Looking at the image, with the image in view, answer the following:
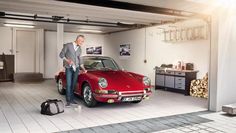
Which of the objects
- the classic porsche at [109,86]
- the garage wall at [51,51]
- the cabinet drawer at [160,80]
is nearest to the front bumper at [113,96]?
the classic porsche at [109,86]

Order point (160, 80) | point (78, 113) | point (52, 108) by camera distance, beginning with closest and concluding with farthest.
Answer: point (52, 108), point (78, 113), point (160, 80)

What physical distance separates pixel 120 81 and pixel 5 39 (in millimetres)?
→ 7797

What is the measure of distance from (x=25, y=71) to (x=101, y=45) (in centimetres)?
422

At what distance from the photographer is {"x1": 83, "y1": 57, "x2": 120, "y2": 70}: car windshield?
623 centimetres

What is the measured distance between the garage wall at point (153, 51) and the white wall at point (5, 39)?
4.92 m

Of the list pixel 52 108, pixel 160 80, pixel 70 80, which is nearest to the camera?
pixel 52 108

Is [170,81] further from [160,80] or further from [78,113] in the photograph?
[78,113]

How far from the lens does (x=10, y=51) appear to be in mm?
11023

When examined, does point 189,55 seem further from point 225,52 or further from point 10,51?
point 10,51

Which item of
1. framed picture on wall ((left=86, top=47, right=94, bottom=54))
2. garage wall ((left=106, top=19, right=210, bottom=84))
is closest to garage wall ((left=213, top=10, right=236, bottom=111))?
garage wall ((left=106, top=19, right=210, bottom=84))

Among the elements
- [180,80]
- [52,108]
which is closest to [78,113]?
[52,108]

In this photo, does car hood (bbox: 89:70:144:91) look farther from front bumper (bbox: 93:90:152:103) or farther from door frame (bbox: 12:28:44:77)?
door frame (bbox: 12:28:44:77)

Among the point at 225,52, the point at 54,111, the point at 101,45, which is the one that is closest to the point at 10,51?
the point at 101,45

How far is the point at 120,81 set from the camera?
5.35 meters
